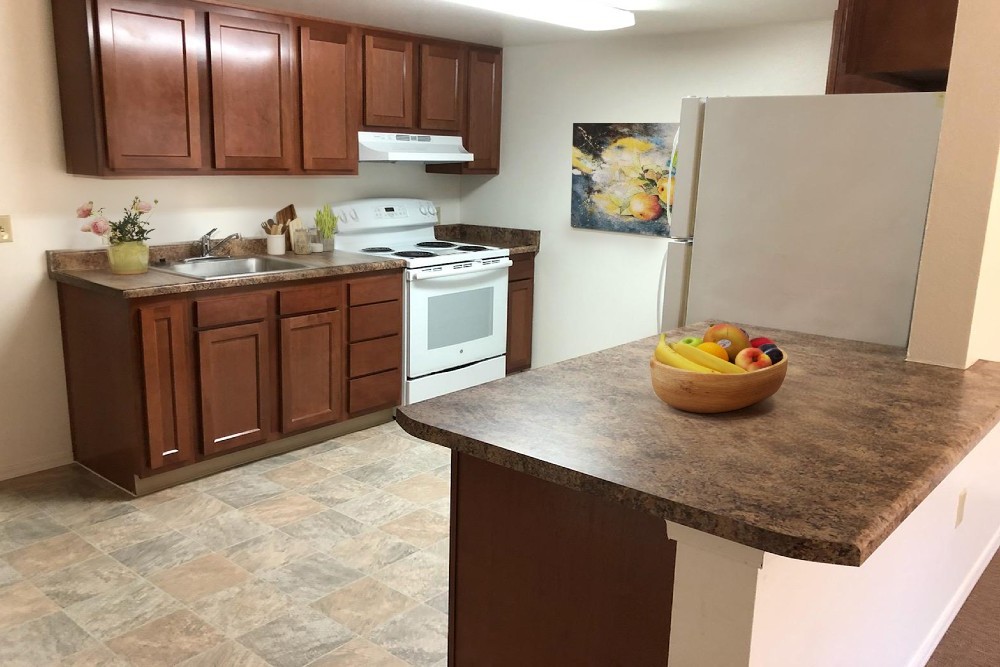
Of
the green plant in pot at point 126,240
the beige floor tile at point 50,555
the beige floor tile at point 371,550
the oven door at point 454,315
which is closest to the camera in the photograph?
the beige floor tile at point 50,555

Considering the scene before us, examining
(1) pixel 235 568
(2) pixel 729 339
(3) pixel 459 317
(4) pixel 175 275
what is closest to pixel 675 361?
(2) pixel 729 339

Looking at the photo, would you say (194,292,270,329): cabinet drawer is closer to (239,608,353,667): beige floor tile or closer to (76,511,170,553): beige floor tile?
(76,511,170,553): beige floor tile

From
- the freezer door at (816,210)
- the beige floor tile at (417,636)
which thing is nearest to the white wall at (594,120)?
the freezer door at (816,210)

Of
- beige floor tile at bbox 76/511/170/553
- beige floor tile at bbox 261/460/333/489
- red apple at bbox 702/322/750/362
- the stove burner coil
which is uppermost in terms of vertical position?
red apple at bbox 702/322/750/362

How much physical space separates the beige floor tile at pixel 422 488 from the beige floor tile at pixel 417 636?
856mm

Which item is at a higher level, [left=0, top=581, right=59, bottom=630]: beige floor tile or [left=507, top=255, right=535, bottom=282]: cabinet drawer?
[left=507, top=255, right=535, bottom=282]: cabinet drawer

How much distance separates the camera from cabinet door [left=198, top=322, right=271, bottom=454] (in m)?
3.47

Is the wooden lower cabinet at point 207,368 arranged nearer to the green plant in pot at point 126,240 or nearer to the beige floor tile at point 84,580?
the green plant in pot at point 126,240

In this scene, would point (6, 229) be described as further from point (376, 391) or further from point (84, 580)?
point (376, 391)

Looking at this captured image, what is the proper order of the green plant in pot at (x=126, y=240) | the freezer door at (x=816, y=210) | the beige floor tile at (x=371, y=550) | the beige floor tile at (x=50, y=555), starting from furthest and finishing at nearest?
the green plant in pot at (x=126, y=240) < the beige floor tile at (x=371, y=550) < the beige floor tile at (x=50, y=555) < the freezer door at (x=816, y=210)

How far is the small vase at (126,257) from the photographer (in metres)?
3.43

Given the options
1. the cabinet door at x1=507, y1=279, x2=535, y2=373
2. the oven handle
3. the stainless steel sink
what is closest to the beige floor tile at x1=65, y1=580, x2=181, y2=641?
the stainless steel sink

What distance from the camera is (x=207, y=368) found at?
11.4 feet

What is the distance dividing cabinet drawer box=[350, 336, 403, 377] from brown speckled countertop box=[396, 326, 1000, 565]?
7.27 ft
